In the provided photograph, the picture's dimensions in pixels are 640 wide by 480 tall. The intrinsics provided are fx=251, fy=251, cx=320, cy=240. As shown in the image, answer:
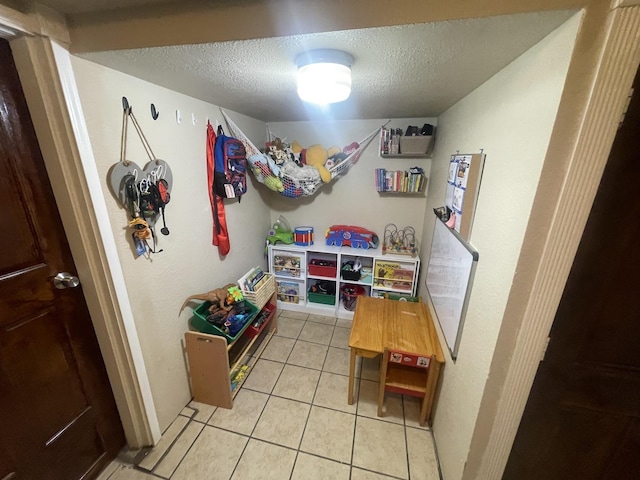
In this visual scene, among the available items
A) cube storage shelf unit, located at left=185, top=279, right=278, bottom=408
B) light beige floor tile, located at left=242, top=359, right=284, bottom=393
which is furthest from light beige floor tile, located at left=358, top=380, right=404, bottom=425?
cube storage shelf unit, located at left=185, top=279, right=278, bottom=408

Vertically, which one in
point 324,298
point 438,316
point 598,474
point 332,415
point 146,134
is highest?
point 146,134

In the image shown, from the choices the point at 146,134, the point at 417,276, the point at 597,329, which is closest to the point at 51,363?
the point at 146,134

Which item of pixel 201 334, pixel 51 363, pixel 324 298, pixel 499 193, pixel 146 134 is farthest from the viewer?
pixel 324 298

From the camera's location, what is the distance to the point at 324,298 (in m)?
2.63

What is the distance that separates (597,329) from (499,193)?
52 centimetres

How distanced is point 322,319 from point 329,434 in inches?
44.9

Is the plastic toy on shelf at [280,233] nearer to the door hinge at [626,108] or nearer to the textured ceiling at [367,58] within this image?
the textured ceiling at [367,58]

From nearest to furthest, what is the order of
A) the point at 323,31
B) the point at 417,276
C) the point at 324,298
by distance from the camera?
the point at 323,31, the point at 417,276, the point at 324,298

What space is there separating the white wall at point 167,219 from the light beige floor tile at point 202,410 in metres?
0.06

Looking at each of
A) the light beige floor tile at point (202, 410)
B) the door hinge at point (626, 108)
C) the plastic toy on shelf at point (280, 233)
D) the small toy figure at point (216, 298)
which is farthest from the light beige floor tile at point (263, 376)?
the door hinge at point (626, 108)

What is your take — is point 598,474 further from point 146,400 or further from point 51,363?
point 51,363

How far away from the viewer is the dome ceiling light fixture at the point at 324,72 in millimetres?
898

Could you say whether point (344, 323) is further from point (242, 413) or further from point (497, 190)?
point (497, 190)

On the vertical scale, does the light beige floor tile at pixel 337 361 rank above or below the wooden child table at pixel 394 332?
below
